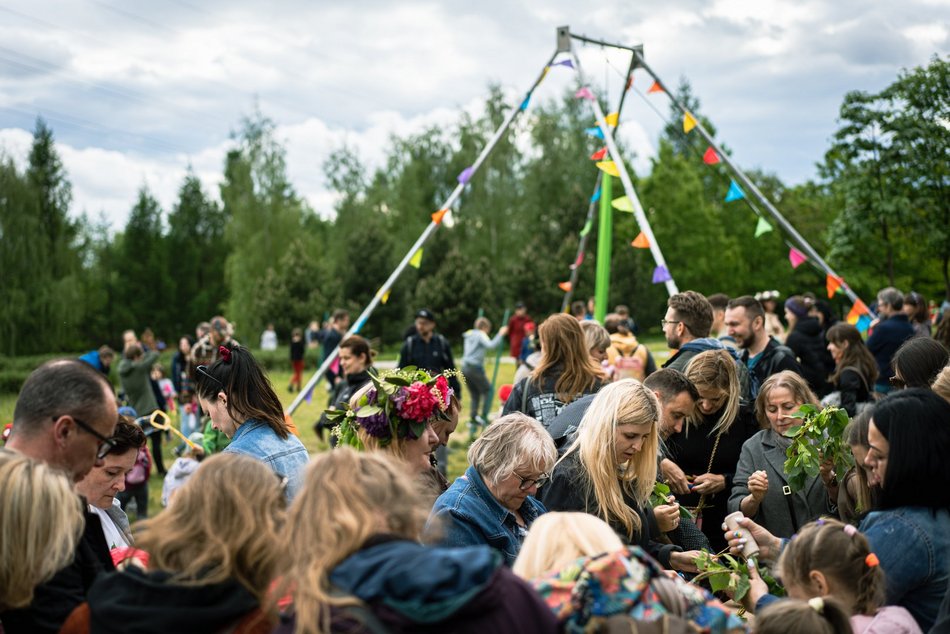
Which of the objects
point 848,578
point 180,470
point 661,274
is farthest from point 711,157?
point 848,578

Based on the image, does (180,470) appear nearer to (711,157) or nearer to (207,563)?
(207,563)

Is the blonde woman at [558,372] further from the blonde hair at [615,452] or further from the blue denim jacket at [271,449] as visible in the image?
the blue denim jacket at [271,449]

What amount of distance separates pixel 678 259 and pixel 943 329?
31.1m

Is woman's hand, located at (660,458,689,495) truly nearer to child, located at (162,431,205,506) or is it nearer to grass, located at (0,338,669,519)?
child, located at (162,431,205,506)

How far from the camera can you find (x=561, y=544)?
2.21 metres

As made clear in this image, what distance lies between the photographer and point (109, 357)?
38.4 ft

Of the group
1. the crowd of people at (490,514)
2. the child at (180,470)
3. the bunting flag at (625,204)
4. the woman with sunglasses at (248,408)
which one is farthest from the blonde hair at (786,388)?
the bunting flag at (625,204)

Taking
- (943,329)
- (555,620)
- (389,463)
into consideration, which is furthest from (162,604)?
(943,329)

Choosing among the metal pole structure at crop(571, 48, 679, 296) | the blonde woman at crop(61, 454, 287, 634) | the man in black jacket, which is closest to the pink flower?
the blonde woman at crop(61, 454, 287, 634)

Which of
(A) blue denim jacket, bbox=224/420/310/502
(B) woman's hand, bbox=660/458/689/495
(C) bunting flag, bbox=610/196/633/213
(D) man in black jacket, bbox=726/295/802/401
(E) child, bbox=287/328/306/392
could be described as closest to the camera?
(A) blue denim jacket, bbox=224/420/310/502

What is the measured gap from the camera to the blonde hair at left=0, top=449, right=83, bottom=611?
7.65ft

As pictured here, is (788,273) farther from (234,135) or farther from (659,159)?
(234,135)

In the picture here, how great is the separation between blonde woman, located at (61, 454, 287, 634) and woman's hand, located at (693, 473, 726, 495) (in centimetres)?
321

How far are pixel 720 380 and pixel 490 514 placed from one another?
2220 mm
